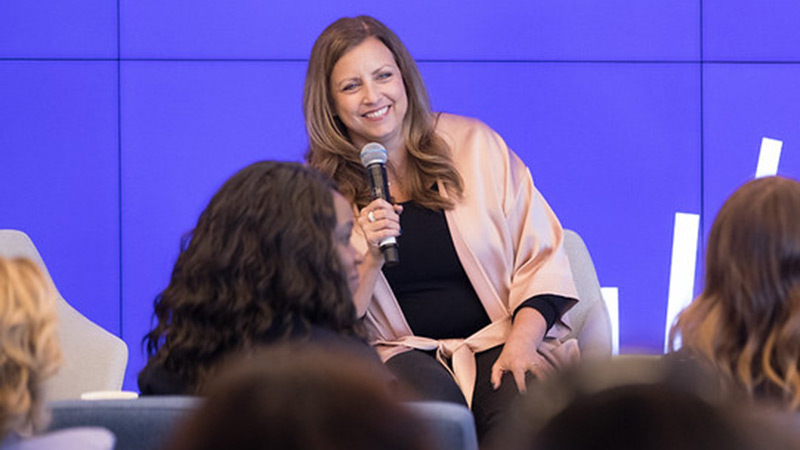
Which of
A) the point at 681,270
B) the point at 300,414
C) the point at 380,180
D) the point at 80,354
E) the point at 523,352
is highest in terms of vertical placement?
the point at 380,180

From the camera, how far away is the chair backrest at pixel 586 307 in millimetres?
3533

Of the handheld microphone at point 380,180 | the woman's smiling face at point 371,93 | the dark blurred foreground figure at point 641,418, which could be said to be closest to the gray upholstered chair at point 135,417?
the dark blurred foreground figure at point 641,418

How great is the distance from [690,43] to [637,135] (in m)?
0.41

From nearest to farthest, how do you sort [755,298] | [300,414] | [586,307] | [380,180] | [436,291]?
1. [300,414]
2. [755,298]
3. [380,180]
4. [436,291]
5. [586,307]

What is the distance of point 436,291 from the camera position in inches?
118

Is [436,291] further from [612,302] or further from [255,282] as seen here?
[612,302]

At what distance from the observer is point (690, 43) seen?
4.58 metres

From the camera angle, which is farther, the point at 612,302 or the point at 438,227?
the point at 612,302

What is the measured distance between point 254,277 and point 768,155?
3.11m

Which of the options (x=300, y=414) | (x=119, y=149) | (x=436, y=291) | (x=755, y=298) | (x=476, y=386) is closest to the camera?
(x=300, y=414)

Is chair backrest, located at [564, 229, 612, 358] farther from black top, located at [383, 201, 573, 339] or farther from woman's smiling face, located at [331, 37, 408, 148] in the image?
woman's smiling face, located at [331, 37, 408, 148]

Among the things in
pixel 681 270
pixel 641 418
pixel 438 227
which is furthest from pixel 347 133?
pixel 641 418

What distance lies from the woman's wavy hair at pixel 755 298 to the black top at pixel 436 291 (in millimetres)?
965

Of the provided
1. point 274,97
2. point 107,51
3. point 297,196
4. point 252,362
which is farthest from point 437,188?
point 252,362
